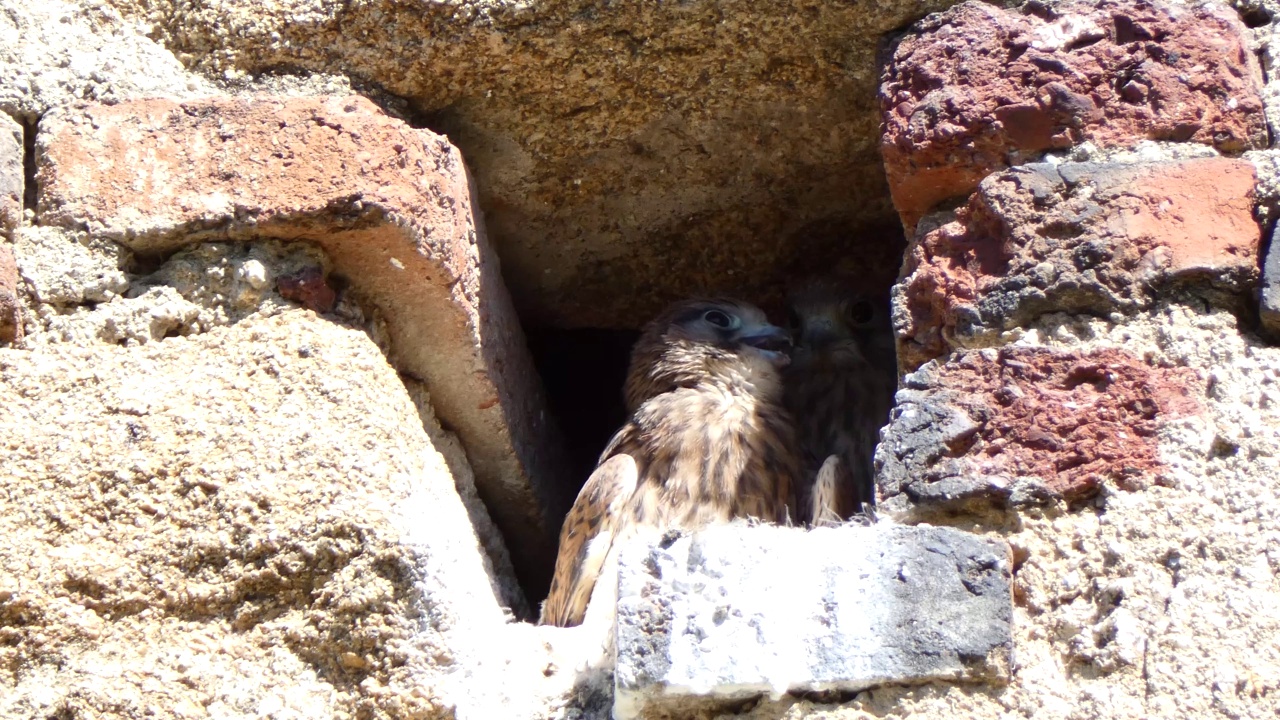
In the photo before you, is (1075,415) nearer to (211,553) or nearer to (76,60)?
(211,553)

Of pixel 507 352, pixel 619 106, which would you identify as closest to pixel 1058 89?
pixel 619 106

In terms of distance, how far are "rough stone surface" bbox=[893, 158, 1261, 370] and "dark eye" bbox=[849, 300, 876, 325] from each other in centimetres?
179

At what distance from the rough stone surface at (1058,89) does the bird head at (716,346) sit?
1384mm

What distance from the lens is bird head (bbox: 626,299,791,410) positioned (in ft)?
12.0

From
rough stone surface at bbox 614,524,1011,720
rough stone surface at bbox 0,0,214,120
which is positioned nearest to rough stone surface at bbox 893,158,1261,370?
rough stone surface at bbox 614,524,1011,720

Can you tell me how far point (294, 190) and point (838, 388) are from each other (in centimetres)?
182

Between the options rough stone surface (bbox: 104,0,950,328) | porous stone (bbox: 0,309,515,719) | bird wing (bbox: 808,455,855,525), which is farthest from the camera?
bird wing (bbox: 808,455,855,525)

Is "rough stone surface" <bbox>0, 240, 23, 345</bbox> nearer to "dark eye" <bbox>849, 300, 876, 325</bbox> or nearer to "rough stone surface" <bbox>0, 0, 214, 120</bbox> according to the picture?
"rough stone surface" <bbox>0, 0, 214, 120</bbox>

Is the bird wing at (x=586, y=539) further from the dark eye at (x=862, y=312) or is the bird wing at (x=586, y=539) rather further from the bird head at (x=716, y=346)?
the dark eye at (x=862, y=312)

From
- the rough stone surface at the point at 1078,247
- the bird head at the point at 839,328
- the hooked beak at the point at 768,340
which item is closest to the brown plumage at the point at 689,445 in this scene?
the hooked beak at the point at 768,340

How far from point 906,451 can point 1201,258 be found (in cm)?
A: 48

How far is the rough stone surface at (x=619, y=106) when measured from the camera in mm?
2393

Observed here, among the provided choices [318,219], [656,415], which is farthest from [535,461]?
[318,219]

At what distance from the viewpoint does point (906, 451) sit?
197 cm
